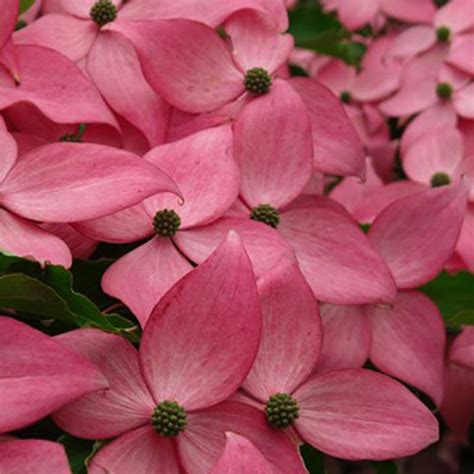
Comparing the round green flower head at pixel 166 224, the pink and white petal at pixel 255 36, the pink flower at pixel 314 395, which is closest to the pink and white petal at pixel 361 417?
the pink flower at pixel 314 395

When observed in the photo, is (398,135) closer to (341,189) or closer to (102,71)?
(341,189)

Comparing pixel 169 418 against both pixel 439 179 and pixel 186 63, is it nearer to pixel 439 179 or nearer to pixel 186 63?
pixel 186 63

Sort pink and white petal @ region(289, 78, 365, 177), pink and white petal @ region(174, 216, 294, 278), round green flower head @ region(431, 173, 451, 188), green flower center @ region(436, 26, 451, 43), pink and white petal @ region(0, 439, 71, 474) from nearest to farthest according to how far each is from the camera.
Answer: pink and white petal @ region(0, 439, 71, 474) < pink and white petal @ region(174, 216, 294, 278) < pink and white petal @ region(289, 78, 365, 177) < round green flower head @ region(431, 173, 451, 188) < green flower center @ region(436, 26, 451, 43)

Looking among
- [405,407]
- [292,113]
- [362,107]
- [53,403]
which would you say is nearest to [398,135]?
[362,107]

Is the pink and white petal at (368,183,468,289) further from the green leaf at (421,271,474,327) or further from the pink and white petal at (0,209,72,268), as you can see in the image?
the pink and white petal at (0,209,72,268)

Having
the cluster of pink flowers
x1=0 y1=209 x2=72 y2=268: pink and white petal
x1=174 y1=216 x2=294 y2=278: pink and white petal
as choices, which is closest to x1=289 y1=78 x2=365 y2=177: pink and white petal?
the cluster of pink flowers

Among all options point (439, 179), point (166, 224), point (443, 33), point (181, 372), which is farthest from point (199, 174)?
A: point (443, 33)

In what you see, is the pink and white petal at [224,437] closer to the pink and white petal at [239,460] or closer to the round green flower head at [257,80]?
the pink and white petal at [239,460]
